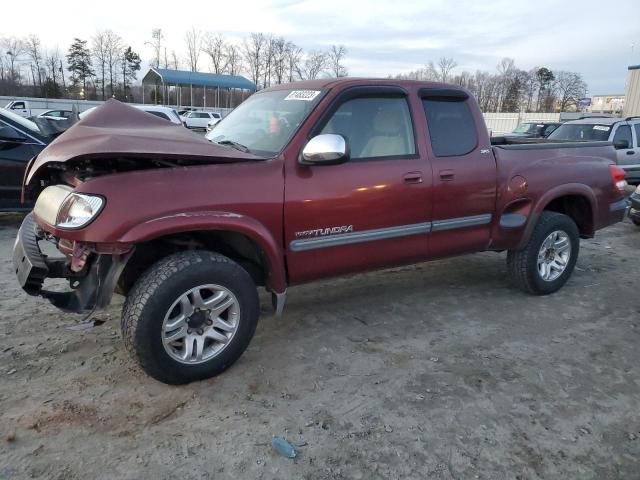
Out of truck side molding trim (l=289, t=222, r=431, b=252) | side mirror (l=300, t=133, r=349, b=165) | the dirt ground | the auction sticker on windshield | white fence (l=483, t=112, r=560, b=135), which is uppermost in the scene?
white fence (l=483, t=112, r=560, b=135)

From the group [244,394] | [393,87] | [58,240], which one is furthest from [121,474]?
[393,87]

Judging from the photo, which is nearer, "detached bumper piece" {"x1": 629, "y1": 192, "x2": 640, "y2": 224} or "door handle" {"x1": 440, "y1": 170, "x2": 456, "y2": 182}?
"door handle" {"x1": 440, "y1": 170, "x2": 456, "y2": 182}

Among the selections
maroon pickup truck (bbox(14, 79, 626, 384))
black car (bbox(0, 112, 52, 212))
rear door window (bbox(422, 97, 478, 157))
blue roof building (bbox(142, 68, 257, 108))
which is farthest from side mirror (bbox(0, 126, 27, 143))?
blue roof building (bbox(142, 68, 257, 108))

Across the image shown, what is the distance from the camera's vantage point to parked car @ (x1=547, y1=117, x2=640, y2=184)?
11.0 metres

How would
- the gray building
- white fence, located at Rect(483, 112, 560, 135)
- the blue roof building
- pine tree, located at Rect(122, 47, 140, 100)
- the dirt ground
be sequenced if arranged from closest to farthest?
1. the dirt ground
2. the gray building
3. white fence, located at Rect(483, 112, 560, 135)
4. the blue roof building
5. pine tree, located at Rect(122, 47, 140, 100)

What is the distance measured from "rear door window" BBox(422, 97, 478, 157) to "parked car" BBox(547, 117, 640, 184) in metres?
7.91

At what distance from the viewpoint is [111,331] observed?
12.6ft

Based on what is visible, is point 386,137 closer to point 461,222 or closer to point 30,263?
point 461,222

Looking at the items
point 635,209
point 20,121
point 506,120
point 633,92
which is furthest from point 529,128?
point 20,121

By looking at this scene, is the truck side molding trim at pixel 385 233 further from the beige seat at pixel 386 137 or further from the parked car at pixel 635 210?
the parked car at pixel 635 210

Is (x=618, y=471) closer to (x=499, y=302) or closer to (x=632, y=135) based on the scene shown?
(x=499, y=302)

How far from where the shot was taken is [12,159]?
21.7 feet

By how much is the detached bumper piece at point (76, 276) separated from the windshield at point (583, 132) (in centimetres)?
1047

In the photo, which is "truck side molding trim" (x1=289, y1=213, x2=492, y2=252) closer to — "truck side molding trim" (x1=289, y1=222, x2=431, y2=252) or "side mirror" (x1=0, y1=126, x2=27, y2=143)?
"truck side molding trim" (x1=289, y1=222, x2=431, y2=252)
